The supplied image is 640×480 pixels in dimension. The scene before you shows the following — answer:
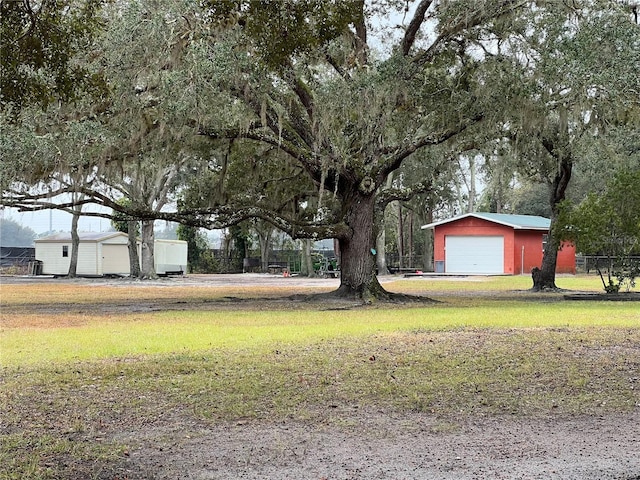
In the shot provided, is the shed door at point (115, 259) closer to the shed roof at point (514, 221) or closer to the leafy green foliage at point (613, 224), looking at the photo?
the shed roof at point (514, 221)

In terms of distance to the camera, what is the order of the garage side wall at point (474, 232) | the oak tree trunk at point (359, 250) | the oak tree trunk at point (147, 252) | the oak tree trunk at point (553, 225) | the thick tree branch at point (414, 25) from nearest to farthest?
1. the thick tree branch at point (414, 25)
2. the oak tree trunk at point (359, 250)
3. the oak tree trunk at point (553, 225)
4. the oak tree trunk at point (147, 252)
5. the garage side wall at point (474, 232)

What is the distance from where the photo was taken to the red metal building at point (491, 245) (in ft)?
128

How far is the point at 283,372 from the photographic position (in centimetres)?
740

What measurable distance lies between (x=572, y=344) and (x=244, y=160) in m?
12.3

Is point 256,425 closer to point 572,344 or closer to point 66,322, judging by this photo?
point 572,344

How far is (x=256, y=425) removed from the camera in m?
5.46

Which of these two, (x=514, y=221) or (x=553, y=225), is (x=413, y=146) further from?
(x=514, y=221)

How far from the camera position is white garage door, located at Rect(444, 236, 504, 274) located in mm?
39344

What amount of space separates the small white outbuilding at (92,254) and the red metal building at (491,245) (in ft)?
51.2

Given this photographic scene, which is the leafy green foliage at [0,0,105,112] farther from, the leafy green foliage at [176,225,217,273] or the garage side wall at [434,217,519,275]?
the leafy green foliage at [176,225,217,273]

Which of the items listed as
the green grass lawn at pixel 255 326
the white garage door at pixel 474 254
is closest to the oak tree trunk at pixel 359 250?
the green grass lawn at pixel 255 326

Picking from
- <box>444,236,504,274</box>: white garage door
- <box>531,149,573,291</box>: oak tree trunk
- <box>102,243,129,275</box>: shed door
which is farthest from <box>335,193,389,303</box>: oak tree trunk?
<box>102,243,129,275</box>: shed door

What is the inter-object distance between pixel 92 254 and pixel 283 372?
3372cm

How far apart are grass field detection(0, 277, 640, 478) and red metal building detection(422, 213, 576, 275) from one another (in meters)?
26.3
